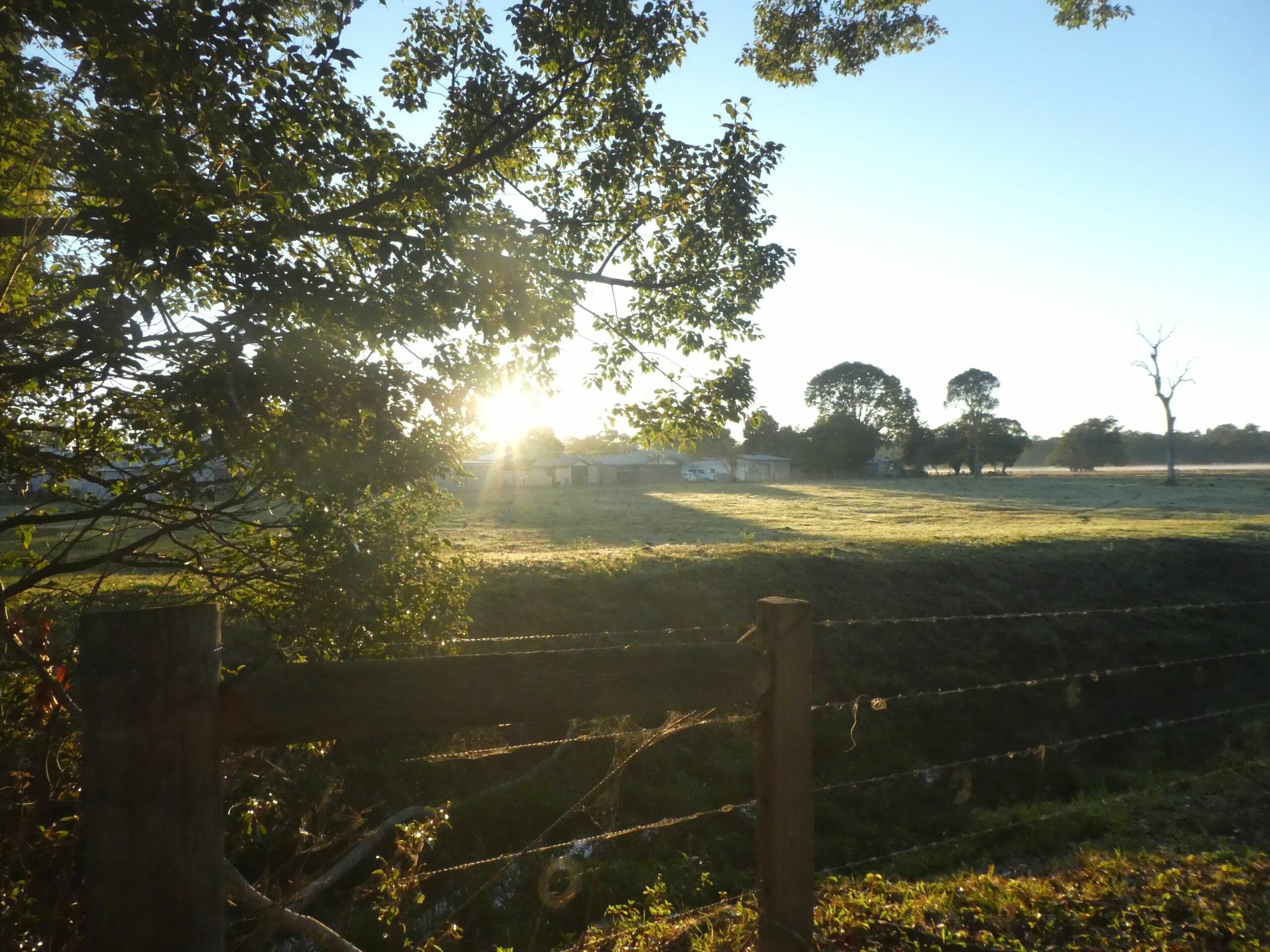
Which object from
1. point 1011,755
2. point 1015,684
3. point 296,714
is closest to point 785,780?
point 296,714

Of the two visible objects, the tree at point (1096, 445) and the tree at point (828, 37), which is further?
the tree at point (1096, 445)

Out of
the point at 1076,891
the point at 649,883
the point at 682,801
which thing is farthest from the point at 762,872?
the point at 682,801

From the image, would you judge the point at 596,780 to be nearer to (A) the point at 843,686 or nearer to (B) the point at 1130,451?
(A) the point at 843,686

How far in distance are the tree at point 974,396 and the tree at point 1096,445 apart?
1274 cm

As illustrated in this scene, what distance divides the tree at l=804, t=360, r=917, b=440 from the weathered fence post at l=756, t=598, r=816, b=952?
8155 cm

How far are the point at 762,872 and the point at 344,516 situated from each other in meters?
2.85

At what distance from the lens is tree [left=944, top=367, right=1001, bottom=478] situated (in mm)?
82312

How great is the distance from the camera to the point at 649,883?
6.92 m

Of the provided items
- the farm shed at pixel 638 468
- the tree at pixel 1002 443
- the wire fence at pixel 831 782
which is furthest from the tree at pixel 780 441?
the wire fence at pixel 831 782

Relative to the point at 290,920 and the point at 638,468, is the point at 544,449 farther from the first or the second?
the point at 290,920

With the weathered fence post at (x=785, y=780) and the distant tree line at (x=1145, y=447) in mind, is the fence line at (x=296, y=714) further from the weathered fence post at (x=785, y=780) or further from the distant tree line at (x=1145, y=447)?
the distant tree line at (x=1145, y=447)

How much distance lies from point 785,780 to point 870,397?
283 ft

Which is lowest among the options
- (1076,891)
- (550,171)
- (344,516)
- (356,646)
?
(1076,891)

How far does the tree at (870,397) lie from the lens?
276 feet
